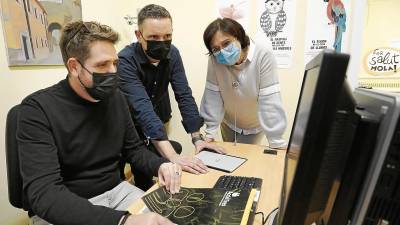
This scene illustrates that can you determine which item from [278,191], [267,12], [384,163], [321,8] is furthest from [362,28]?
[384,163]

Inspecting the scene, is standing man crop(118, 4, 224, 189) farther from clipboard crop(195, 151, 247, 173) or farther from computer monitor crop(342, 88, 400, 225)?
computer monitor crop(342, 88, 400, 225)

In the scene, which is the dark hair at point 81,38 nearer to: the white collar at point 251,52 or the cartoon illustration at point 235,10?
the white collar at point 251,52

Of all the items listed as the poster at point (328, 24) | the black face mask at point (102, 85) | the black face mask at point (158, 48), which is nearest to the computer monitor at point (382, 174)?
the black face mask at point (102, 85)

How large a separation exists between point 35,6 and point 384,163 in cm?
198

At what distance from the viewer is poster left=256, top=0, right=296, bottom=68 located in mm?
2234

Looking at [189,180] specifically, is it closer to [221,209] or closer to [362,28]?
[221,209]

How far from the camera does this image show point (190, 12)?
2.51 m

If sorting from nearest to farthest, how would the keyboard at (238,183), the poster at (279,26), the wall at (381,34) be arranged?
1. the keyboard at (238,183)
2. the wall at (381,34)
3. the poster at (279,26)

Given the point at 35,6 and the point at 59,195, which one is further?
the point at 35,6

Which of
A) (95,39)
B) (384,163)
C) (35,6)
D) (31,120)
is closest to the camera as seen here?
(384,163)

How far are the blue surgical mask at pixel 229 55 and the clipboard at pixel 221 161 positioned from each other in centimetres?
50

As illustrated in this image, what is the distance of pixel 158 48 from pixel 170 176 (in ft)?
2.58

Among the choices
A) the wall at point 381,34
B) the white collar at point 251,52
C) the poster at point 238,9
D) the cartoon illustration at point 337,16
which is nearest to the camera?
the white collar at point 251,52

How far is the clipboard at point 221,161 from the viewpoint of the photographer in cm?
132
